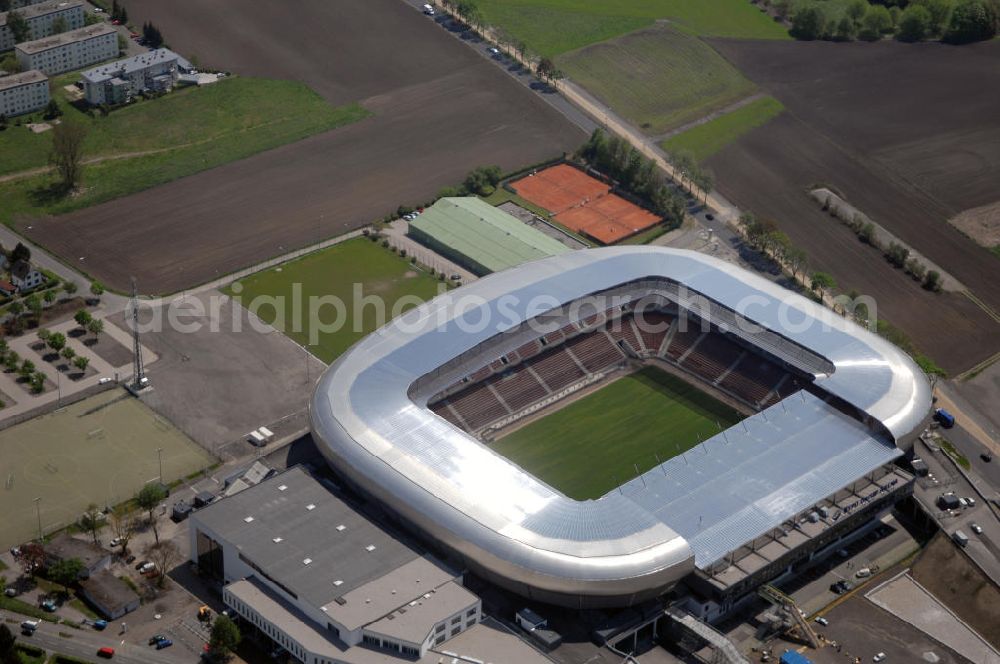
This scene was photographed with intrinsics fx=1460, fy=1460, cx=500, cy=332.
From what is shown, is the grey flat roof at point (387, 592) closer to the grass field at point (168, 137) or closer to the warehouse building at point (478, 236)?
the warehouse building at point (478, 236)

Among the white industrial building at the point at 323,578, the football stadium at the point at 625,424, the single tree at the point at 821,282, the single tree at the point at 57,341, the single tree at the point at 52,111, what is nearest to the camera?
the white industrial building at the point at 323,578

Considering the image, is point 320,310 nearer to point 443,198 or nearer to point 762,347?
point 443,198

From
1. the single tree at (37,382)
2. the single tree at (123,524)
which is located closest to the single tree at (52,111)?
the single tree at (37,382)

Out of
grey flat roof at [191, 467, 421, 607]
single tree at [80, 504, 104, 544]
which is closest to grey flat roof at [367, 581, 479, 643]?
grey flat roof at [191, 467, 421, 607]

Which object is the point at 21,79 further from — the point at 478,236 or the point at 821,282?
the point at 821,282

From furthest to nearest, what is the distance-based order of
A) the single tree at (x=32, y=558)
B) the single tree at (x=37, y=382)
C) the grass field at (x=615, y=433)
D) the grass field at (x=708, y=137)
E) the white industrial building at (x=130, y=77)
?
1. the grass field at (x=708, y=137)
2. the white industrial building at (x=130, y=77)
3. the single tree at (x=37, y=382)
4. the grass field at (x=615, y=433)
5. the single tree at (x=32, y=558)

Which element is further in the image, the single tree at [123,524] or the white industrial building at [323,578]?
the single tree at [123,524]
